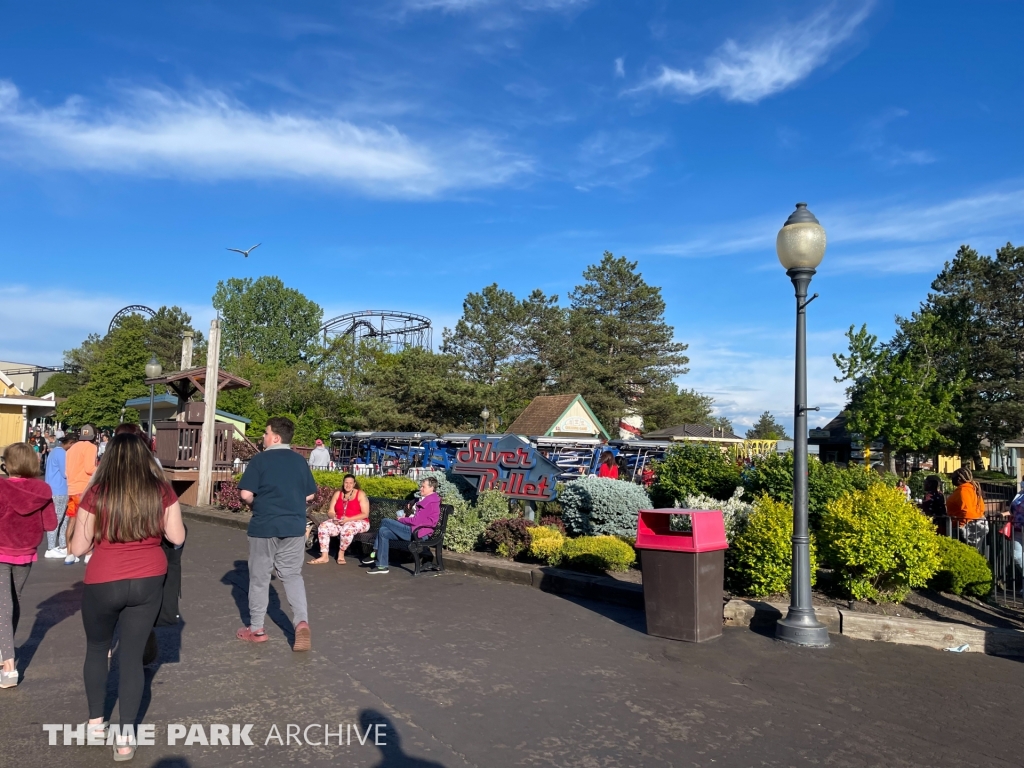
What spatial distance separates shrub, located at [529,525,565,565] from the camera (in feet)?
32.3

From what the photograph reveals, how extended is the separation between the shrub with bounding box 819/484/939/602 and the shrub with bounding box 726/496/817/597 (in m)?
0.46

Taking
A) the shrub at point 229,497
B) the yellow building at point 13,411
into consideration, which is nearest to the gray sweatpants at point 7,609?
the shrub at point 229,497

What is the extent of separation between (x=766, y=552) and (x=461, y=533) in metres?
4.55

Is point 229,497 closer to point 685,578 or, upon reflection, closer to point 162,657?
point 162,657

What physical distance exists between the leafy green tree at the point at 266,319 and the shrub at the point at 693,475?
69.2m

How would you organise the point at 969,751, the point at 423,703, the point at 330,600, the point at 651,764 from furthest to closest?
1. the point at 330,600
2. the point at 423,703
3. the point at 969,751
4. the point at 651,764

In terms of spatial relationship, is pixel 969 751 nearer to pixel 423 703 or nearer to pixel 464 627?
pixel 423 703

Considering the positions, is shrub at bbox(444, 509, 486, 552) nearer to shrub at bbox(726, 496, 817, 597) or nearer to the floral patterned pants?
the floral patterned pants

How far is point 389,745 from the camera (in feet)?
14.3

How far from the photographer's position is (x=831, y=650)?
6742 millimetres

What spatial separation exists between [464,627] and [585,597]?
6.69 ft

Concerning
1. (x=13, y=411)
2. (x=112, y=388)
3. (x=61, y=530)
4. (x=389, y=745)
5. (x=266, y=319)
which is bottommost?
(x=389, y=745)

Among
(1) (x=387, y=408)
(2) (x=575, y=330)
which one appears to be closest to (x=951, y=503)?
(1) (x=387, y=408)

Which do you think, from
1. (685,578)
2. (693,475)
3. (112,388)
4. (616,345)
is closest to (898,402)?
(616,345)
